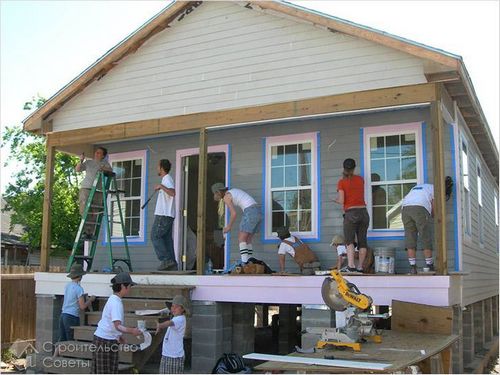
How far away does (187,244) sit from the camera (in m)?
11.8

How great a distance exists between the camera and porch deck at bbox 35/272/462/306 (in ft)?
24.4

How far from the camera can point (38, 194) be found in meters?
27.3

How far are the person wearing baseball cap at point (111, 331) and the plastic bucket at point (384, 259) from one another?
160 inches

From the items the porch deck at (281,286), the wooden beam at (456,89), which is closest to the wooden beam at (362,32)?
the wooden beam at (456,89)

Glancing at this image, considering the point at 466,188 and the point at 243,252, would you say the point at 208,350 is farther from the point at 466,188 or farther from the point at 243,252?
the point at 466,188

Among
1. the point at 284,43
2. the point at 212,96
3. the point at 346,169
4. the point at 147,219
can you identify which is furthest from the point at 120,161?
the point at 346,169

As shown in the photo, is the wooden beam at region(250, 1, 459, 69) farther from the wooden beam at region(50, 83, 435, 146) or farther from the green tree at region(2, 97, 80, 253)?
the green tree at region(2, 97, 80, 253)

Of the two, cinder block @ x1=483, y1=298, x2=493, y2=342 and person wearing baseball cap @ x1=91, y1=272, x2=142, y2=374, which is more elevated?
→ person wearing baseball cap @ x1=91, y1=272, x2=142, y2=374

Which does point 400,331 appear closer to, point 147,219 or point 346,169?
point 346,169

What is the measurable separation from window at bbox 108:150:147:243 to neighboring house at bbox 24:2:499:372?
4 centimetres

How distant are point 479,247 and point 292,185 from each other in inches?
178

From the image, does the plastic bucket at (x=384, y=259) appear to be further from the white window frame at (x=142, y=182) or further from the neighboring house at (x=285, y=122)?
the white window frame at (x=142, y=182)

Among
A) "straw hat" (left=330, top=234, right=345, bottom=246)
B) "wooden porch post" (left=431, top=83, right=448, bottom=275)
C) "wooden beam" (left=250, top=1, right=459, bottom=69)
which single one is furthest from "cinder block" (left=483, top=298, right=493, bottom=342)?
"wooden beam" (left=250, top=1, right=459, bottom=69)

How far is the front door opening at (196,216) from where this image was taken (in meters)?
11.8
